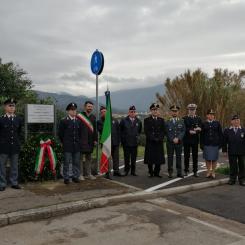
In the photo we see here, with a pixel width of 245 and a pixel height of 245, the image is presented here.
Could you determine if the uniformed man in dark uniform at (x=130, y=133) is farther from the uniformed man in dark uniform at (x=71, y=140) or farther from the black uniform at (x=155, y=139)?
the uniformed man in dark uniform at (x=71, y=140)

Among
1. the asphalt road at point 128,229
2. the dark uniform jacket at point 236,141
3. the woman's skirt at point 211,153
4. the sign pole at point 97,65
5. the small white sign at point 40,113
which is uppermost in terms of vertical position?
the sign pole at point 97,65

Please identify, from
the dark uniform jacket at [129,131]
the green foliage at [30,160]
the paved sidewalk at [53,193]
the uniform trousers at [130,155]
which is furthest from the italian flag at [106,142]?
the green foliage at [30,160]

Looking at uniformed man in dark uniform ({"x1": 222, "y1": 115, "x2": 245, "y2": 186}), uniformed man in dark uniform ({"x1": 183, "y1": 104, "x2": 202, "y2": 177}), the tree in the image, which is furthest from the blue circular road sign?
the tree

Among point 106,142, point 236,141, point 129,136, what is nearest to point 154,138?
point 129,136

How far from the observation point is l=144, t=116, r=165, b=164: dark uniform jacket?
381 inches

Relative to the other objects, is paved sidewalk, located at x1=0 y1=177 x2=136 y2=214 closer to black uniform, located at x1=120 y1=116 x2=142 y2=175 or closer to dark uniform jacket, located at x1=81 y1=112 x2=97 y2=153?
dark uniform jacket, located at x1=81 y1=112 x2=97 y2=153

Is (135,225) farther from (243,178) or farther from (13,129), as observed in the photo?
(243,178)

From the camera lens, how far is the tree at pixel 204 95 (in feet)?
74.7

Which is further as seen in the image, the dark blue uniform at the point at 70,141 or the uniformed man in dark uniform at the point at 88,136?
the uniformed man in dark uniform at the point at 88,136

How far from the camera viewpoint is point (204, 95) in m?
23.4

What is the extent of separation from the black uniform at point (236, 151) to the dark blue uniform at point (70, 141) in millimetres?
3538

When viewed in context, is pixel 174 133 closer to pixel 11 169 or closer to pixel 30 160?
pixel 30 160

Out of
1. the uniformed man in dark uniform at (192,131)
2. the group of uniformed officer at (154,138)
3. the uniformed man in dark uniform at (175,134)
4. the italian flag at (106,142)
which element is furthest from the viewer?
the uniformed man in dark uniform at (192,131)

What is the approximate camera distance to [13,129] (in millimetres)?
8180
